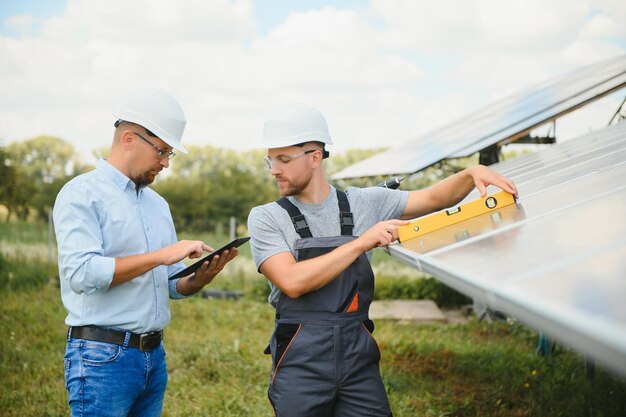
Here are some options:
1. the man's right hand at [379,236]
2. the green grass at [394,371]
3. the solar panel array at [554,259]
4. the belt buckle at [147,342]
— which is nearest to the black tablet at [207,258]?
the belt buckle at [147,342]

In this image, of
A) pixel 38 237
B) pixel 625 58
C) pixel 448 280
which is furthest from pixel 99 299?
pixel 38 237

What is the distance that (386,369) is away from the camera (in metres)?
5.69

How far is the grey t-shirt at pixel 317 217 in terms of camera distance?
2.58 metres

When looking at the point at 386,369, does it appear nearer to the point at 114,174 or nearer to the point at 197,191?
the point at 114,174

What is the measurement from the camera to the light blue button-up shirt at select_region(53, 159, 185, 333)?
2.46 m

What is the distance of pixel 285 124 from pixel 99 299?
1045mm

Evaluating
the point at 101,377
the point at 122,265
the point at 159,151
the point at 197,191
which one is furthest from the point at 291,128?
the point at 197,191

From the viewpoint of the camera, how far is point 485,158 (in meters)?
7.04

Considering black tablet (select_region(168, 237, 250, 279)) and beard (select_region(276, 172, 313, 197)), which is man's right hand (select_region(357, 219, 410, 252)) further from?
black tablet (select_region(168, 237, 250, 279))

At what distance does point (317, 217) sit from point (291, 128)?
1.28 feet

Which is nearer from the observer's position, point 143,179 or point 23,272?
point 143,179

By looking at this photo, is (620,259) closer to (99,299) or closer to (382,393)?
(382,393)

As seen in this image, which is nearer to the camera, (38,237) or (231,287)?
(231,287)

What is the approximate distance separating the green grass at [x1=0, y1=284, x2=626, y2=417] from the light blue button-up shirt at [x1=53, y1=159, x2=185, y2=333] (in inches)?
91.1
